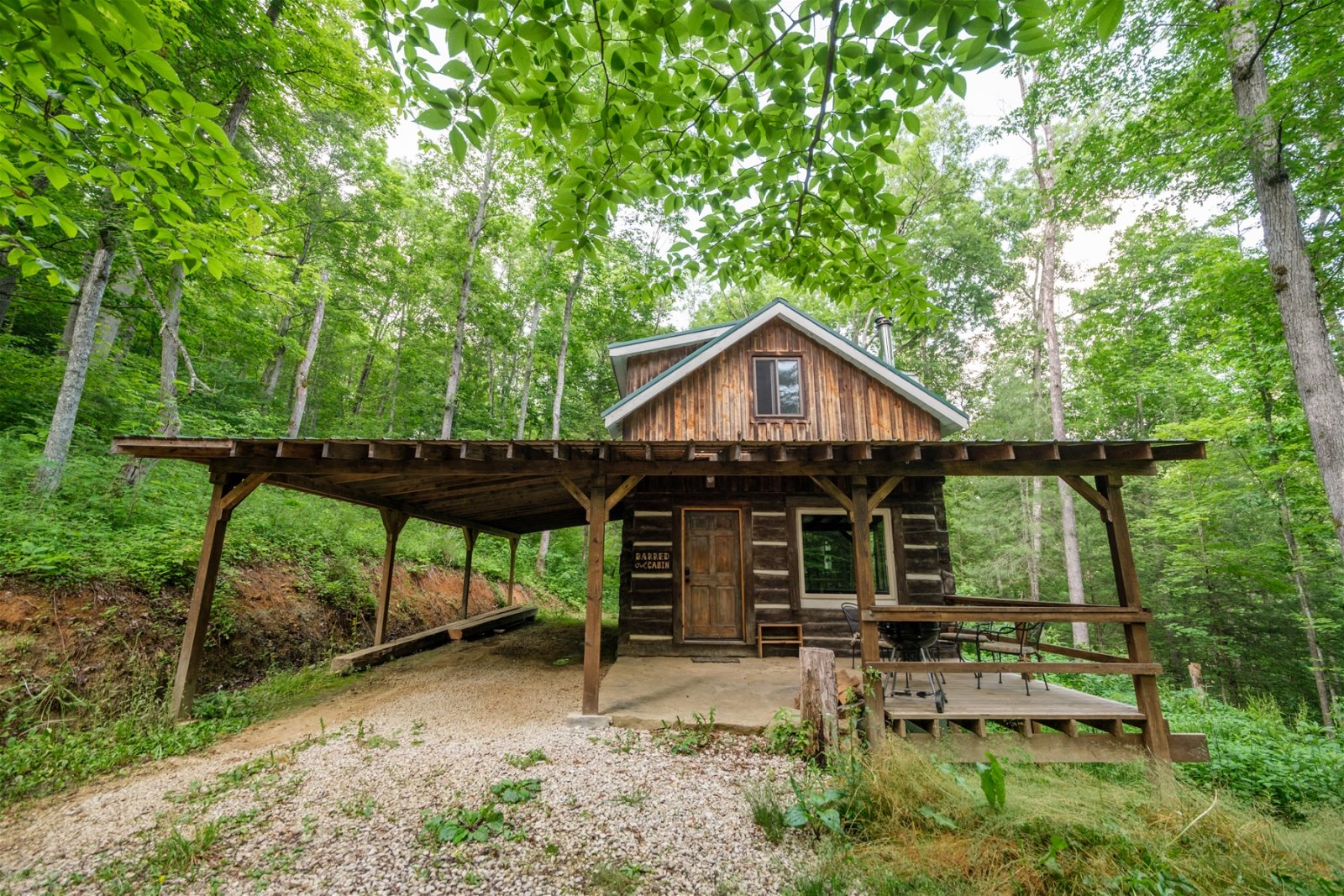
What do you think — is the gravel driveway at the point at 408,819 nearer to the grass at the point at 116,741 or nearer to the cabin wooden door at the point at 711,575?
the grass at the point at 116,741

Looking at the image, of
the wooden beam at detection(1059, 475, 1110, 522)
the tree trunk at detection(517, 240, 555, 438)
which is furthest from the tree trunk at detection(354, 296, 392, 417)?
the wooden beam at detection(1059, 475, 1110, 522)

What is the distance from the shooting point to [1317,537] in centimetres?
1221

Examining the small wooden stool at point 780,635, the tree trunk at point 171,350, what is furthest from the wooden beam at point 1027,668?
the tree trunk at point 171,350

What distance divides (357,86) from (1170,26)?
13005mm

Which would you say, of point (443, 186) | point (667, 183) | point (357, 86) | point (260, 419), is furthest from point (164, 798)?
point (443, 186)

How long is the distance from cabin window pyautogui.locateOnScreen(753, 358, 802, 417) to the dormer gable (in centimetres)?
2

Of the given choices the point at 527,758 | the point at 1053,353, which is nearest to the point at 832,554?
the point at 527,758

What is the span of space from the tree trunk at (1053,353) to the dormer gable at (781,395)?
6.24 metres

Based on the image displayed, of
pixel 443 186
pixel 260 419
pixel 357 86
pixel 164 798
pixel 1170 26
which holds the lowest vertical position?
pixel 164 798

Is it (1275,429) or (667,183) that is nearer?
(667,183)

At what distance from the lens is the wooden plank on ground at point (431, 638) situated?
754 centimetres

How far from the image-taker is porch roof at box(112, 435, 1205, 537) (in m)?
5.20

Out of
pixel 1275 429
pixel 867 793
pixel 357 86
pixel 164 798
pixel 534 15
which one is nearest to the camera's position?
pixel 534 15

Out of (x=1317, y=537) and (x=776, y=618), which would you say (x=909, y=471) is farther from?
(x=1317, y=537)
